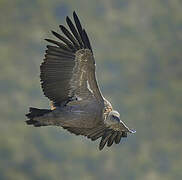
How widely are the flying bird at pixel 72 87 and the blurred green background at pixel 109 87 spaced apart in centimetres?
3843

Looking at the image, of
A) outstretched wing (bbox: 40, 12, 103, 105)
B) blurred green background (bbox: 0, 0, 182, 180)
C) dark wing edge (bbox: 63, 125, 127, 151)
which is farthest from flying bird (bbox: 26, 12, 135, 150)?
blurred green background (bbox: 0, 0, 182, 180)

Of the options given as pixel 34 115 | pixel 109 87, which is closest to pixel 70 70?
pixel 34 115

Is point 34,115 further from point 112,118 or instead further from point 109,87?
point 109,87

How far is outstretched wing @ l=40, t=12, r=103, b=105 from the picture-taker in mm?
20250

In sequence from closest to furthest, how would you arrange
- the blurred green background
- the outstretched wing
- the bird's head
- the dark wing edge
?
the outstretched wing
the bird's head
the dark wing edge
the blurred green background

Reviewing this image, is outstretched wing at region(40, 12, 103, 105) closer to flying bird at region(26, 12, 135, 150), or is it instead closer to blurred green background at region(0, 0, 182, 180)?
flying bird at region(26, 12, 135, 150)

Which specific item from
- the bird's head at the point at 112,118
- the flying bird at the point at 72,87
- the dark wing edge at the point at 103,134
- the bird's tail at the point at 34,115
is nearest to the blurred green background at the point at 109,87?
the dark wing edge at the point at 103,134

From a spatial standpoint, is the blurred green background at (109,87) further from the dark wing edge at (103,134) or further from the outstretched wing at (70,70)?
the outstretched wing at (70,70)

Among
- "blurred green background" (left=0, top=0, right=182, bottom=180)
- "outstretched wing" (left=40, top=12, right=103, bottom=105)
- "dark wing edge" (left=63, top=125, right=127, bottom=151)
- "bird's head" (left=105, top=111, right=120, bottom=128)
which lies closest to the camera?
"outstretched wing" (left=40, top=12, right=103, bottom=105)

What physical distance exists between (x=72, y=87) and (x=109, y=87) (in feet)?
149

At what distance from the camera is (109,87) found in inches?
2606

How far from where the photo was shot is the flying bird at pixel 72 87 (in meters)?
20.3

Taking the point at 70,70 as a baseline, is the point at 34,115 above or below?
below

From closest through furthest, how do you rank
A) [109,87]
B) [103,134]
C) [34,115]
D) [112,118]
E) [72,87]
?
[34,115]
[72,87]
[112,118]
[103,134]
[109,87]
